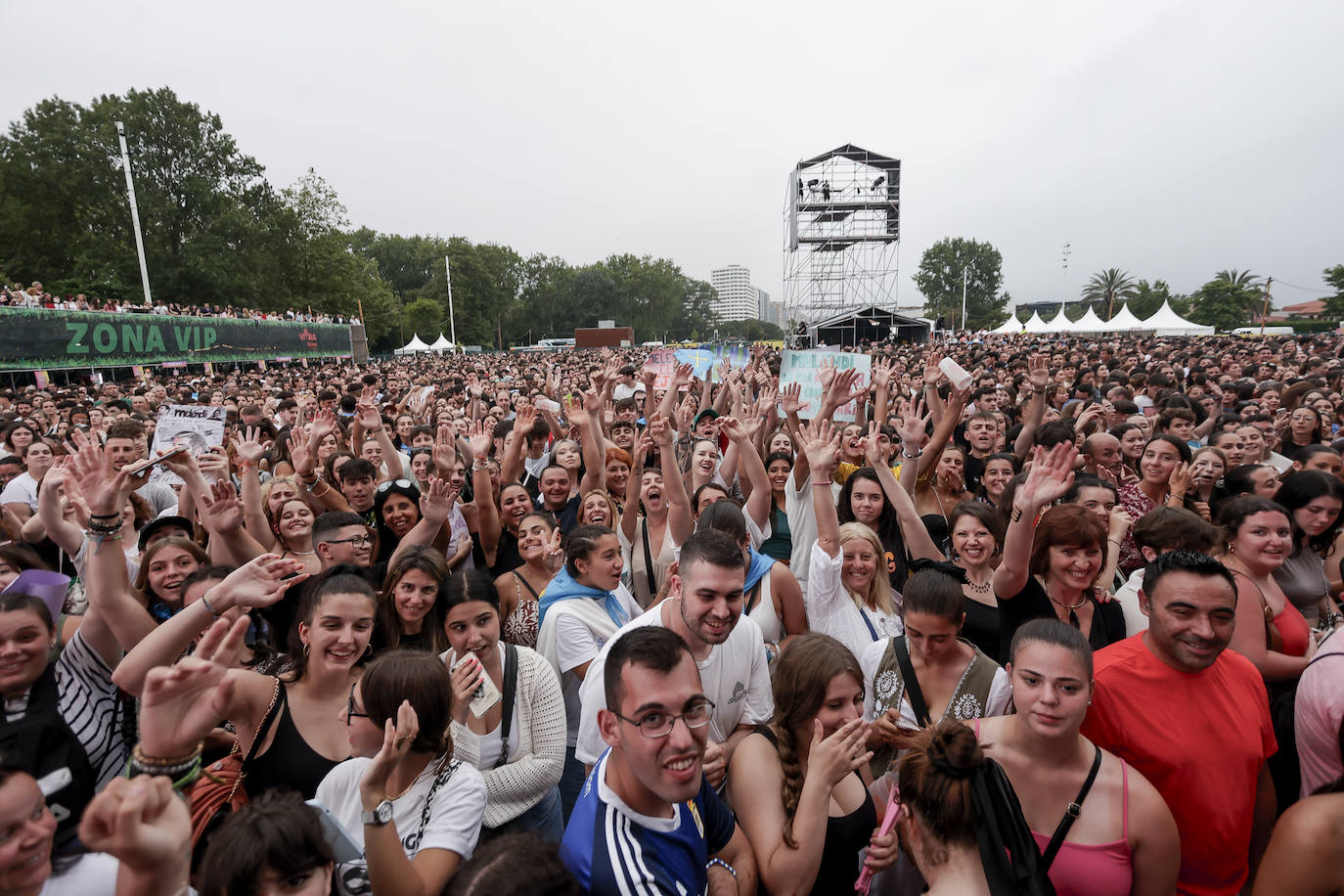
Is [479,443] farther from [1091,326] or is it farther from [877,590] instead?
[1091,326]

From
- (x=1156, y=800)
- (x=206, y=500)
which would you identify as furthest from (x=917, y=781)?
(x=206, y=500)

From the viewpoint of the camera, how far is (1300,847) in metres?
1.74

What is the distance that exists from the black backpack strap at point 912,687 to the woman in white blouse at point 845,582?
0.45m

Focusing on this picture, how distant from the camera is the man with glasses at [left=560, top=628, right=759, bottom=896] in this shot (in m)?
1.63

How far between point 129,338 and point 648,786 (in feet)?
84.9

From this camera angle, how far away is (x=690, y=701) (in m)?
1.75

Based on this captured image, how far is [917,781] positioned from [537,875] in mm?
1042

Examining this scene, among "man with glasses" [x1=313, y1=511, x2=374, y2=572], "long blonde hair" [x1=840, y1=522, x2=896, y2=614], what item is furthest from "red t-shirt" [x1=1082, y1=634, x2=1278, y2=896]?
"man with glasses" [x1=313, y1=511, x2=374, y2=572]

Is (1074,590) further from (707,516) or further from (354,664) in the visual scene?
(354,664)

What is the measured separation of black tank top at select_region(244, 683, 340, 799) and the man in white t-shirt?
91 centimetres

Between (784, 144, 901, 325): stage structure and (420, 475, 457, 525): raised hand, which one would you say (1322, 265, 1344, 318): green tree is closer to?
(784, 144, 901, 325): stage structure

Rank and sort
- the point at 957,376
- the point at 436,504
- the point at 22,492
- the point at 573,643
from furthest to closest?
the point at 957,376
the point at 22,492
the point at 436,504
the point at 573,643

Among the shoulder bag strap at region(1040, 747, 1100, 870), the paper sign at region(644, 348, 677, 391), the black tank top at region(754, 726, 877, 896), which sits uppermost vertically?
the paper sign at region(644, 348, 677, 391)

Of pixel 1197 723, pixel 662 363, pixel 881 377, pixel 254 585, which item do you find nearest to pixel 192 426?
pixel 254 585
